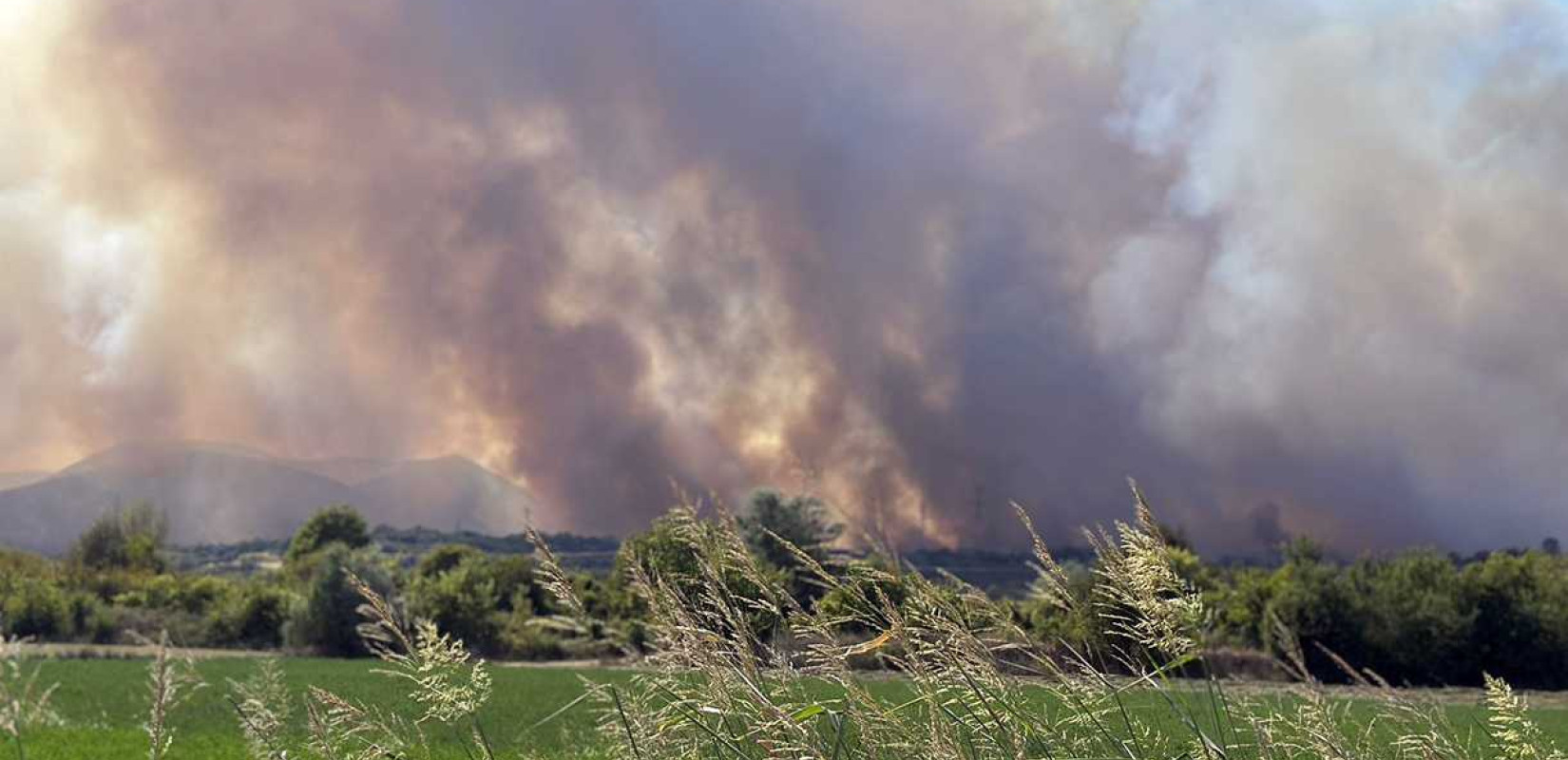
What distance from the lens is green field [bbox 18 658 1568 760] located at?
14.3 m

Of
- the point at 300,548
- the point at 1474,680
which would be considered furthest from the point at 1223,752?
the point at 300,548

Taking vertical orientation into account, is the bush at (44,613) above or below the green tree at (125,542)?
below

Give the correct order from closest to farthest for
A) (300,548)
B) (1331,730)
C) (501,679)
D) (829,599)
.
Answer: (1331,730), (829,599), (501,679), (300,548)

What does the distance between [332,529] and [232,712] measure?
8361 cm

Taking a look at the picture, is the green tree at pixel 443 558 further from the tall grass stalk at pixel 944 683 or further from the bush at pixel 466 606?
the tall grass stalk at pixel 944 683

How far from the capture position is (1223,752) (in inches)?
136

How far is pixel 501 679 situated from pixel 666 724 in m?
32.5

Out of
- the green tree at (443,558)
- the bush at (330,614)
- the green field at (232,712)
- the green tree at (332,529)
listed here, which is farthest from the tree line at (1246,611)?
the green tree at (332,529)

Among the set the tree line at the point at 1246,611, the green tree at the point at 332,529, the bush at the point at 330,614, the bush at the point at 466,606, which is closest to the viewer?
the tree line at the point at 1246,611

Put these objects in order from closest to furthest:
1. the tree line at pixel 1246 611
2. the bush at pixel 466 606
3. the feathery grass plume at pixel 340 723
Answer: the feathery grass plume at pixel 340 723
the tree line at pixel 1246 611
the bush at pixel 466 606

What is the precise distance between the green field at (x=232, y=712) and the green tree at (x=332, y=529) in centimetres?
5587

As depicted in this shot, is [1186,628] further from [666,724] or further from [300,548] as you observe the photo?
[300,548]

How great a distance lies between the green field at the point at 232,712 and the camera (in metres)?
14.3

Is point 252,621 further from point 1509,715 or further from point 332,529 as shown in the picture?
point 1509,715
